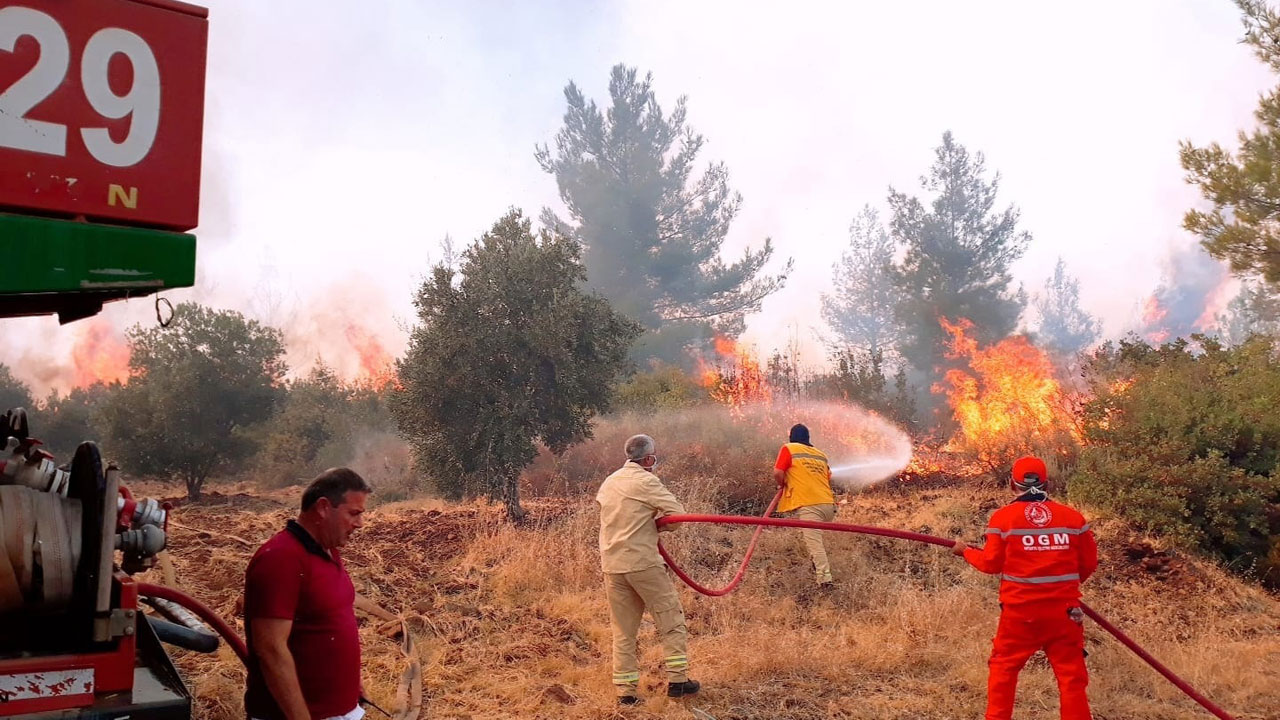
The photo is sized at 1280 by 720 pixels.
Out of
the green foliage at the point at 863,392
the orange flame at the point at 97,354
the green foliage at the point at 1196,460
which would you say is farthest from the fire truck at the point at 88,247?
the orange flame at the point at 97,354

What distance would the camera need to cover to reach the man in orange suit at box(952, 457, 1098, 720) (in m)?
5.79

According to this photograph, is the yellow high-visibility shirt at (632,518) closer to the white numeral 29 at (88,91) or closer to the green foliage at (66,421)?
the white numeral 29 at (88,91)

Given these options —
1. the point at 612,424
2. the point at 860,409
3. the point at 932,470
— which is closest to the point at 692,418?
the point at 612,424

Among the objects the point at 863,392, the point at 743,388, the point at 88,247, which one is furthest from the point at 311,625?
the point at 863,392

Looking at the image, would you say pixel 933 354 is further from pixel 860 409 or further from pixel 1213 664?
pixel 1213 664

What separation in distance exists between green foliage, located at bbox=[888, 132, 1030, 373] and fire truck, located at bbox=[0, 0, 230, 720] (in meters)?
38.4

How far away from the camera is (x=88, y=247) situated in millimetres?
3225

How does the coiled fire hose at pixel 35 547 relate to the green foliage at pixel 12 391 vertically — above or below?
above

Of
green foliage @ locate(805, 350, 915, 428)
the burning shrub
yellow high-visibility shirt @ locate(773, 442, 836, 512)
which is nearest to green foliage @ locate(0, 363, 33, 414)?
the burning shrub

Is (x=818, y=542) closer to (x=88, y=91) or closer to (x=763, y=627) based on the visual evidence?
(x=763, y=627)

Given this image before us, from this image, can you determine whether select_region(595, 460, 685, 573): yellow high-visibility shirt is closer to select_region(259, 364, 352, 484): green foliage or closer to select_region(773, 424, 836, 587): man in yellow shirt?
select_region(773, 424, 836, 587): man in yellow shirt

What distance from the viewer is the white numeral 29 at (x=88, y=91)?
312 cm

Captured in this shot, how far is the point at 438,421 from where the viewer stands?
14.4 metres

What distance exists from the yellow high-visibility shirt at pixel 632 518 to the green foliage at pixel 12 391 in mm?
29403
